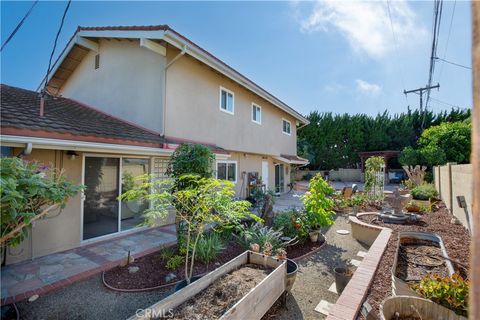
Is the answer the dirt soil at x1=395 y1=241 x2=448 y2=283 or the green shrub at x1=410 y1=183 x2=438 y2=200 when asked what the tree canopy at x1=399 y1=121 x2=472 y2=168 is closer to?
the green shrub at x1=410 y1=183 x2=438 y2=200

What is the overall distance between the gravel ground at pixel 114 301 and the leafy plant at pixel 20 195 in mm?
1451

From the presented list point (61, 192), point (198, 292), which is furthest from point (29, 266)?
point (198, 292)

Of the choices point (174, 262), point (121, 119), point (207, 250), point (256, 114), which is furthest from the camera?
point (256, 114)

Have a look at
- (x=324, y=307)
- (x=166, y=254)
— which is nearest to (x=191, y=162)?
(x=166, y=254)

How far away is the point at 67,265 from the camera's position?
571 centimetres

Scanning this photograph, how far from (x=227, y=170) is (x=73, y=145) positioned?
8.33 meters

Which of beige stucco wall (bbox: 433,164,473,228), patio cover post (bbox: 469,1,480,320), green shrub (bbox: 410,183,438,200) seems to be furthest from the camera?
green shrub (bbox: 410,183,438,200)

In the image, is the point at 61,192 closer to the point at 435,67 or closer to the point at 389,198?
the point at 389,198

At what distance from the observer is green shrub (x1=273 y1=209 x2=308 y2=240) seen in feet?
24.2

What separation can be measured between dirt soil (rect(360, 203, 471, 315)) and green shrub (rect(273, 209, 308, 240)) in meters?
2.30

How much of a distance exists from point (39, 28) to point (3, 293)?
695cm

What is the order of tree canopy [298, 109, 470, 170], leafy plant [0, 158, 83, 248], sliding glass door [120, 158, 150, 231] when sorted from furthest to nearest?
tree canopy [298, 109, 470, 170], sliding glass door [120, 158, 150, 231], leafy plant [0, 158, 83, 248]

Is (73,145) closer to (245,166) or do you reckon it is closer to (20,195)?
(20,195)

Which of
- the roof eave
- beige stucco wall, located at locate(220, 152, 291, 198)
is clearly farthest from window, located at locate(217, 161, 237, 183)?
the roof eave
